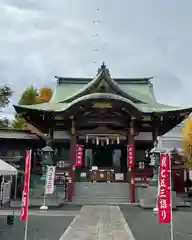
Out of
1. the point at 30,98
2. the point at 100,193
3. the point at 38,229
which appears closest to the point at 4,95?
the point at 30,98

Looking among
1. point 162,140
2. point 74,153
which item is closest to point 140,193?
point 74,153

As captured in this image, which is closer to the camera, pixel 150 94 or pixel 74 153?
pixel 74 153

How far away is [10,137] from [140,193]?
10838 mm

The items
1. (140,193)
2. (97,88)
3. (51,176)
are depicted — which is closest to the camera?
(51,176)

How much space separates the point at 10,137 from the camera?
76.8 feet

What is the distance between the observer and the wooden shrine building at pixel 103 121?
20.9 metres

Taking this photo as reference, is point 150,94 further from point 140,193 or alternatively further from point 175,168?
point 140,193

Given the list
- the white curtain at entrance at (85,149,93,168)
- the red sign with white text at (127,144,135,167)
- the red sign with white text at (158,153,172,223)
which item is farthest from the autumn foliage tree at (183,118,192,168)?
the red sign with white text at (158,153,172,223)

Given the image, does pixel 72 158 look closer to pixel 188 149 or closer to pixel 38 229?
pixel 38 229

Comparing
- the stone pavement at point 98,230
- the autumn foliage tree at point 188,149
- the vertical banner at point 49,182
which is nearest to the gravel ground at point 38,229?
the stone pavement at point 98,230

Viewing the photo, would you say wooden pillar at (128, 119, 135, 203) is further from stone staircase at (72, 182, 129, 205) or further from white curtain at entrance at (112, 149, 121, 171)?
white curtain at entrance at (112, 149, 121, 171)

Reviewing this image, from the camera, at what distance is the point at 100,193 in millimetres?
20234

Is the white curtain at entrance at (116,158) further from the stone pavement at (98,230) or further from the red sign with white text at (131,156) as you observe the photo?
the stone pavement at (98,230)

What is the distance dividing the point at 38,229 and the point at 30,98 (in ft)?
90.0
